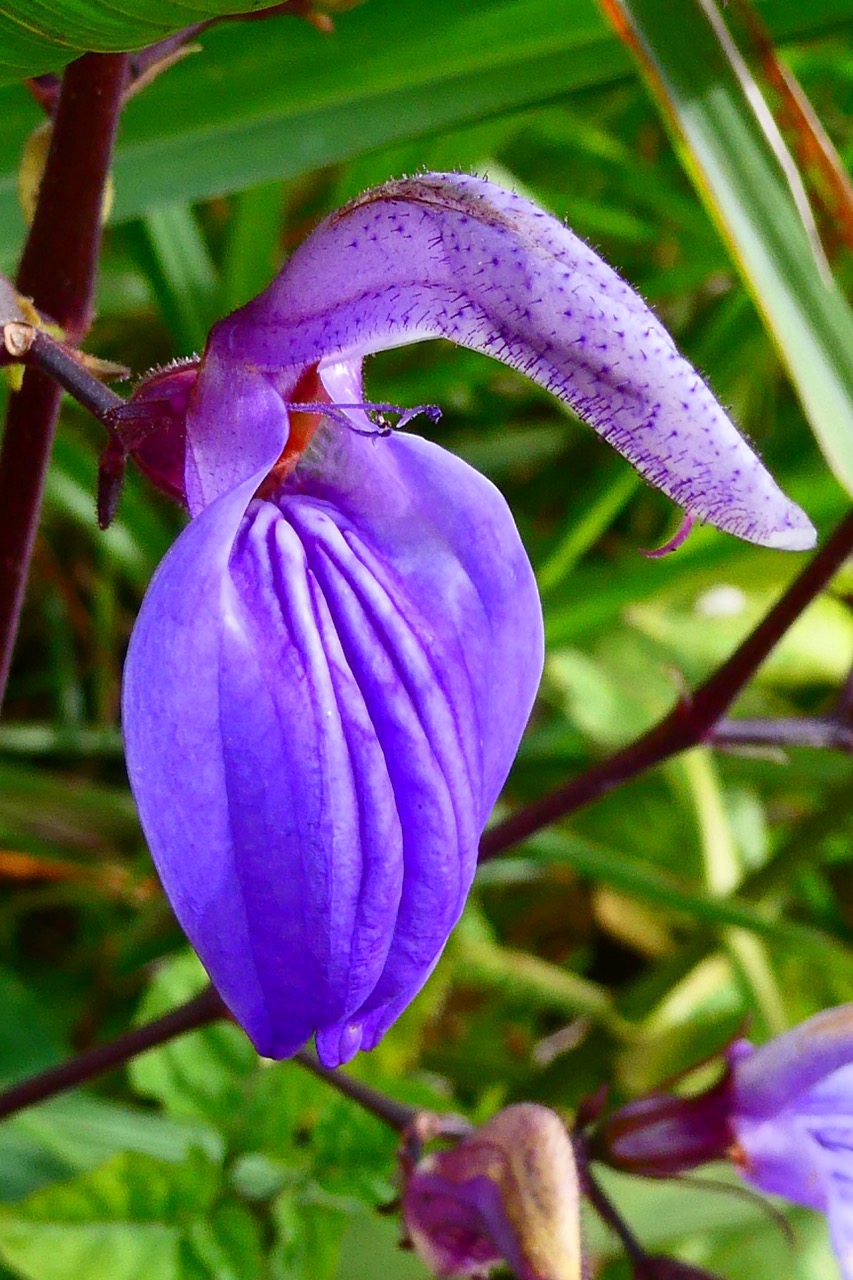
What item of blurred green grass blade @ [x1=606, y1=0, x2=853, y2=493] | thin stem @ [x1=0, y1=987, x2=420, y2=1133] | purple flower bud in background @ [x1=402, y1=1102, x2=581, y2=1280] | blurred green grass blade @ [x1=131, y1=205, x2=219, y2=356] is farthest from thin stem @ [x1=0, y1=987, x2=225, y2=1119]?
→ blurred green grass blade @ [x1=131, y1=205, x2=219, y2=356]

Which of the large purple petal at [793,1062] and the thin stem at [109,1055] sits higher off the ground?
the thin stem at [109,1055]

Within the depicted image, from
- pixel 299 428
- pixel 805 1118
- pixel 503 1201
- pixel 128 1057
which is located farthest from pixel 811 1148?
pixel 299 428

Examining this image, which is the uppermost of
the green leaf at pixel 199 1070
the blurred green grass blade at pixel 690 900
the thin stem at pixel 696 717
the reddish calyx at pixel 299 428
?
the reddish calyx at pixel 299 428

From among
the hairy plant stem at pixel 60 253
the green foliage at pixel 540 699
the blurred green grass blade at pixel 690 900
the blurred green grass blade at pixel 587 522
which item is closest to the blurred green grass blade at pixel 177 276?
the green foliage at pixel 540 699

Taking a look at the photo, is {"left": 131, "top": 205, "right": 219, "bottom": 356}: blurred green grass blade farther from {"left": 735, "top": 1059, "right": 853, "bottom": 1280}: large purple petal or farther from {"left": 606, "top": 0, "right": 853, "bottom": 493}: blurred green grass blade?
{"left": 735, "top": 1059, "right": 853, "bottom": 1280}: large purple petal

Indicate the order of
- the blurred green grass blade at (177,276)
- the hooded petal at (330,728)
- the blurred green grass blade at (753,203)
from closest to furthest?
the hooded petal at (330,728) < the blurred green grass blade at (753,203) < the blurred green grass blade at (177,276)

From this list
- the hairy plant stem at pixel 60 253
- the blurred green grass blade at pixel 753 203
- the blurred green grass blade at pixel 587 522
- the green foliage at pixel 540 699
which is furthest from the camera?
the blurred green grass blade at pixel 587 522

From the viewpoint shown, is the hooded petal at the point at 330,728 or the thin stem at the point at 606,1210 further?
the thin stem at the point at 606,1210

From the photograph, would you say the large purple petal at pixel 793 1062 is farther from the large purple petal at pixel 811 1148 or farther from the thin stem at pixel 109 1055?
the thin stem at pixel 109 1055

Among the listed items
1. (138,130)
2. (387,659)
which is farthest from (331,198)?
(387,659)
